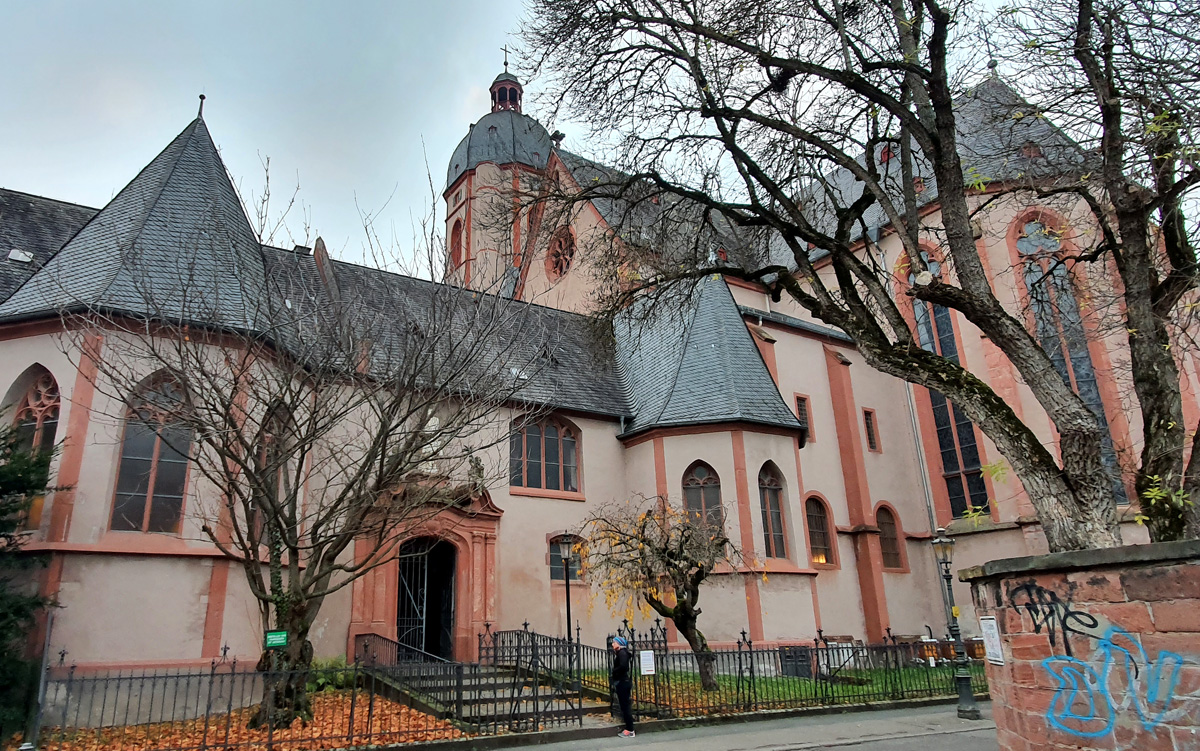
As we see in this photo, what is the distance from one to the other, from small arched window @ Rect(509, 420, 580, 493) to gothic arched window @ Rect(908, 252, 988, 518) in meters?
11.4

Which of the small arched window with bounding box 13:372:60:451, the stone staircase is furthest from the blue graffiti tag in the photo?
the small arched window with bounding box 13:372:60:451

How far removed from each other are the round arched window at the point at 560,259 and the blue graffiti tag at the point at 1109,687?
22987mm

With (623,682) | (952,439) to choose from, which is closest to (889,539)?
(952,439)

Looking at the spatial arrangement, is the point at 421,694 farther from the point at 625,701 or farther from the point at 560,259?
the point at 560,259

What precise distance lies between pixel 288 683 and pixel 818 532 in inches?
584

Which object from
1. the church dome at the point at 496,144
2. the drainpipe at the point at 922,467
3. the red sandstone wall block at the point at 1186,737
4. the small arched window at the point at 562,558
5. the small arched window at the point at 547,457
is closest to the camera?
the red sandstone wall block at the point at 1186,737

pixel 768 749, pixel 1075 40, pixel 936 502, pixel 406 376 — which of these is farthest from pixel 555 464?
pixel 1075 40

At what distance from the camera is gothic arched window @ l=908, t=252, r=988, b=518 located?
23.7 metres

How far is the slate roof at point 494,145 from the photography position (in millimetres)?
37438

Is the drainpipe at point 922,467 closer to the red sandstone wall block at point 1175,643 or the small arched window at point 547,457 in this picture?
the small arched window at point 547,457

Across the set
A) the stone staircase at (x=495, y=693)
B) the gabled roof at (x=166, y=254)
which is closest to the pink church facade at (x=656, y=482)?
the gabled roof at (x=166, y=254)

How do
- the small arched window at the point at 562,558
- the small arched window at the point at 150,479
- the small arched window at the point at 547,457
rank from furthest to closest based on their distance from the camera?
the small arched window at the point at 547,457, the small arched window at the point at 562,558, the small arched window at the point at 150,479

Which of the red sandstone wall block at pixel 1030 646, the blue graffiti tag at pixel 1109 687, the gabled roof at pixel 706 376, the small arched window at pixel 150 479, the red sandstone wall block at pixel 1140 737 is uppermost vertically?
the gabled roof at pixel 706 376

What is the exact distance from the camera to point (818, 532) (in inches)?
845
